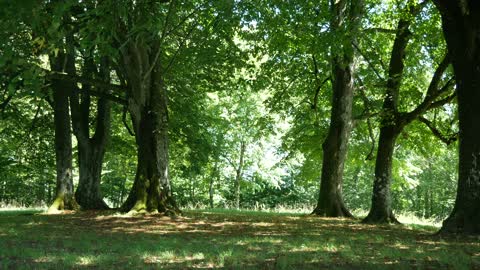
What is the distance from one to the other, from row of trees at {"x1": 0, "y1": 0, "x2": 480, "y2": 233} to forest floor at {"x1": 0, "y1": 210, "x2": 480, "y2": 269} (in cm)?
244

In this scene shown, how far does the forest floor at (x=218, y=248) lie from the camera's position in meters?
6.65

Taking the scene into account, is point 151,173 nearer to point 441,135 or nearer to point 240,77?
point 240,77

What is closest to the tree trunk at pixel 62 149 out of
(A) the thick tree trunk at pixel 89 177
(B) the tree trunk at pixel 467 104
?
(A) the thick tree trunk at pixel 89 177

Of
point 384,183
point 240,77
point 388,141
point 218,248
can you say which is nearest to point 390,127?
point 388,141

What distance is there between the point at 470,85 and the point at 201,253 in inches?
258

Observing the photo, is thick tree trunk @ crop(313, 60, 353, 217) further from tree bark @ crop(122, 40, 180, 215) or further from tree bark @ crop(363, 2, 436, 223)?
tree bark @ crop(122, 40, 180, 215)

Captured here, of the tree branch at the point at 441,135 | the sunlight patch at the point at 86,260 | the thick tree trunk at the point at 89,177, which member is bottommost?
the sunlight patch at the point at 86,260

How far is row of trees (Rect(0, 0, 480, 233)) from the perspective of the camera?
9727 millimetres

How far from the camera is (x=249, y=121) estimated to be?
4056 cm

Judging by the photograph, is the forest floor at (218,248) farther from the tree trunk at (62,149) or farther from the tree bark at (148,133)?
the tree trunk at (62,149)

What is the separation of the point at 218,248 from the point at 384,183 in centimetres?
949

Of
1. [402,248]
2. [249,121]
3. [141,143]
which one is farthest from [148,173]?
[249,121]

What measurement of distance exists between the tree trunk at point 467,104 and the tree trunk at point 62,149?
Result: 519 inches

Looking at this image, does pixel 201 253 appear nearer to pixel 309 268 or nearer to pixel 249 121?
pixel 309 268
